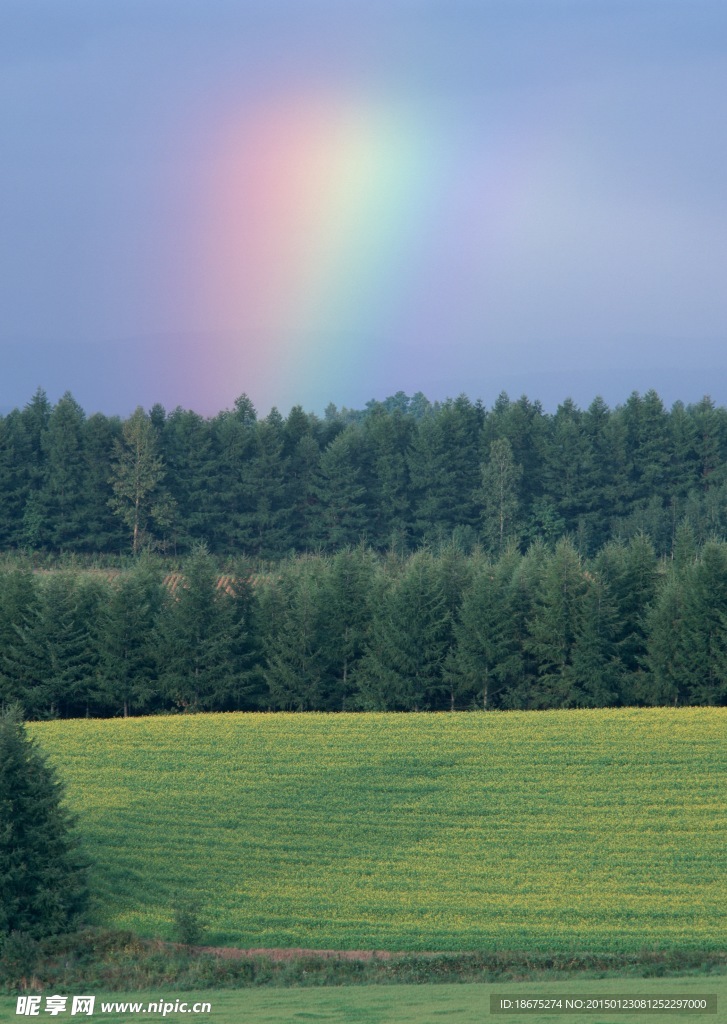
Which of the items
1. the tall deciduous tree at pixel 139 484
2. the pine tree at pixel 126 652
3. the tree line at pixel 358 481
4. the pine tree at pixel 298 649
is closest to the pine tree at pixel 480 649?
the pine tree at pixel 298 649

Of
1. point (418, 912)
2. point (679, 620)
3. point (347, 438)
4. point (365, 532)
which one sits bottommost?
point (418, 912)

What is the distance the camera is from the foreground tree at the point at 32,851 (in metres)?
25.7

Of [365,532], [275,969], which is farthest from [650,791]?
[365,532]

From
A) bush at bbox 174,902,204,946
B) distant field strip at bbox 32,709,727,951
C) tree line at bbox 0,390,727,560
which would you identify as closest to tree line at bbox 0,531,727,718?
distant field strip at bbox 32,709,727,951

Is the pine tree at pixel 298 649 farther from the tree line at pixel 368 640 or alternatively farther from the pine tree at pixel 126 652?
the pine tree at pixel 126 652

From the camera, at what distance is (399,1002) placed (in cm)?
1761

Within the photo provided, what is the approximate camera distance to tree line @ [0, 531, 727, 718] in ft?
174

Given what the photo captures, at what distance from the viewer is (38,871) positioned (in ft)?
86.0

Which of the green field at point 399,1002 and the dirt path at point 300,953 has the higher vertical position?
the green field at point 399,1002

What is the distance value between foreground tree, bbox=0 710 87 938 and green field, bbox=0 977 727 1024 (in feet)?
17.4

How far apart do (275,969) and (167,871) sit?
8776mm

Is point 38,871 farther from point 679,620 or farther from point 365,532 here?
point 365,532

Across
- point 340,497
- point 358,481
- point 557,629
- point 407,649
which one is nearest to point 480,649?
point 407,649

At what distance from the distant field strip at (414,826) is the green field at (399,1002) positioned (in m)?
5.65
